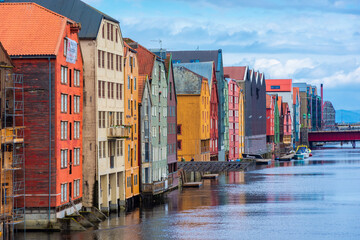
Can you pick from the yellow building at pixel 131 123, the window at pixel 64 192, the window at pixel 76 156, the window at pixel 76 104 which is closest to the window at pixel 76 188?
the window at pixel 76 156

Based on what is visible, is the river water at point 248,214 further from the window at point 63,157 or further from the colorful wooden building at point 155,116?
the window at point 63,157

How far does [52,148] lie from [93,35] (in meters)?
16.2

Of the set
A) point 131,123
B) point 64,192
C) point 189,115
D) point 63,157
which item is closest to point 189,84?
point 189,115

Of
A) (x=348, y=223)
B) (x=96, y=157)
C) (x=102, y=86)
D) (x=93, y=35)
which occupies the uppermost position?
(x=93, y=35)

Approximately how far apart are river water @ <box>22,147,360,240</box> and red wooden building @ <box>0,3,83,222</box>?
14.5 ft

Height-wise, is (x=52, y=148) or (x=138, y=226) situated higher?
(x=52, y=148)

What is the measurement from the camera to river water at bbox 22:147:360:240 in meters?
78.5

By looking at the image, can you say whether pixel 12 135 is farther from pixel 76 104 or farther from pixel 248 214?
pixel 248 214

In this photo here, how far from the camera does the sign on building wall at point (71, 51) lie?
78.2 meters

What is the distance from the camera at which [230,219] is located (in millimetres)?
91750

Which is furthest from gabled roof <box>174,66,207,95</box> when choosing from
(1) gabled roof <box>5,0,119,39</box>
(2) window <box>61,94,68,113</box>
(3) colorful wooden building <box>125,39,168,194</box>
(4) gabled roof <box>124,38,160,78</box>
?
(2) window <box>61,94,68,113</box>

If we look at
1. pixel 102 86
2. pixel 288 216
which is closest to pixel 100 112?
pixel 102 86

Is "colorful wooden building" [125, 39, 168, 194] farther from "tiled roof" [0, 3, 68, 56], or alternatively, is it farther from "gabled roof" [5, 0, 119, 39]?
"tiled roof" [0, 3, 68, 56]

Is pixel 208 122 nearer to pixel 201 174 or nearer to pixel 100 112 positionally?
pixel 201 174
